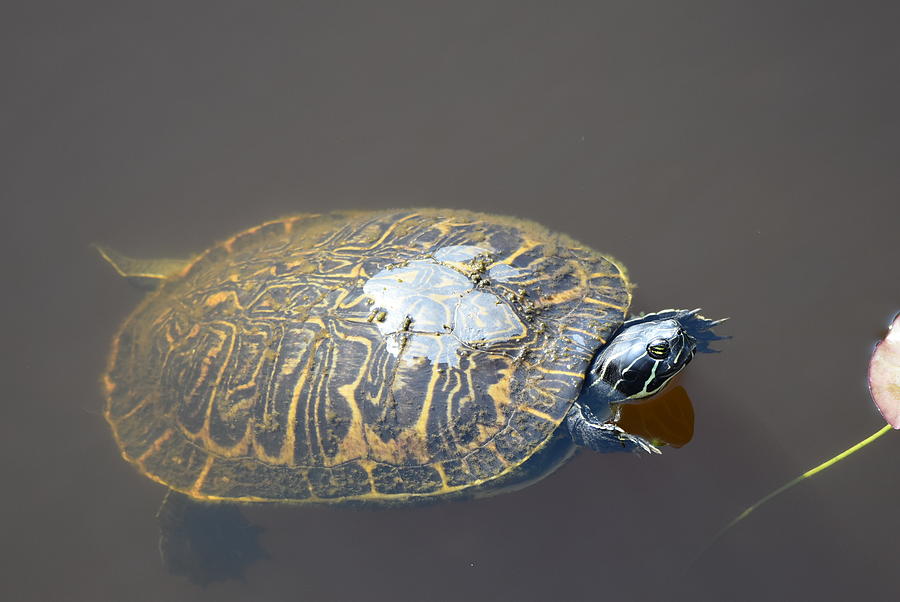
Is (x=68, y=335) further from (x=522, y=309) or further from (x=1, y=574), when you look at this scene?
(x=522, y=309)

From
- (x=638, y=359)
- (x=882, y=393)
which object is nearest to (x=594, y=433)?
(x=638, y=359)

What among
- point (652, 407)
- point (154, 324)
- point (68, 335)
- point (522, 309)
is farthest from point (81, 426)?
point (652, 407)

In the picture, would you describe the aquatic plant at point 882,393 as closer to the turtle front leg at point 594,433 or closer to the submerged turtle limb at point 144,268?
the turtle front leg at point 594,433

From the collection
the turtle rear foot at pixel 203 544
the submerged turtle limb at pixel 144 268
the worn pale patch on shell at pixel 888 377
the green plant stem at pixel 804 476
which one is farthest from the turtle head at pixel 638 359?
the submerged turtle limb at pixel 144 268

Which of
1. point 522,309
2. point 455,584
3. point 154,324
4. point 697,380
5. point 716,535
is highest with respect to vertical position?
point 522,309

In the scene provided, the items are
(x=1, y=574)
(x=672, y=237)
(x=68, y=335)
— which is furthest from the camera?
(x=68, y=335)

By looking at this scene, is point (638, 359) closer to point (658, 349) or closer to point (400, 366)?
point (658, 349)
